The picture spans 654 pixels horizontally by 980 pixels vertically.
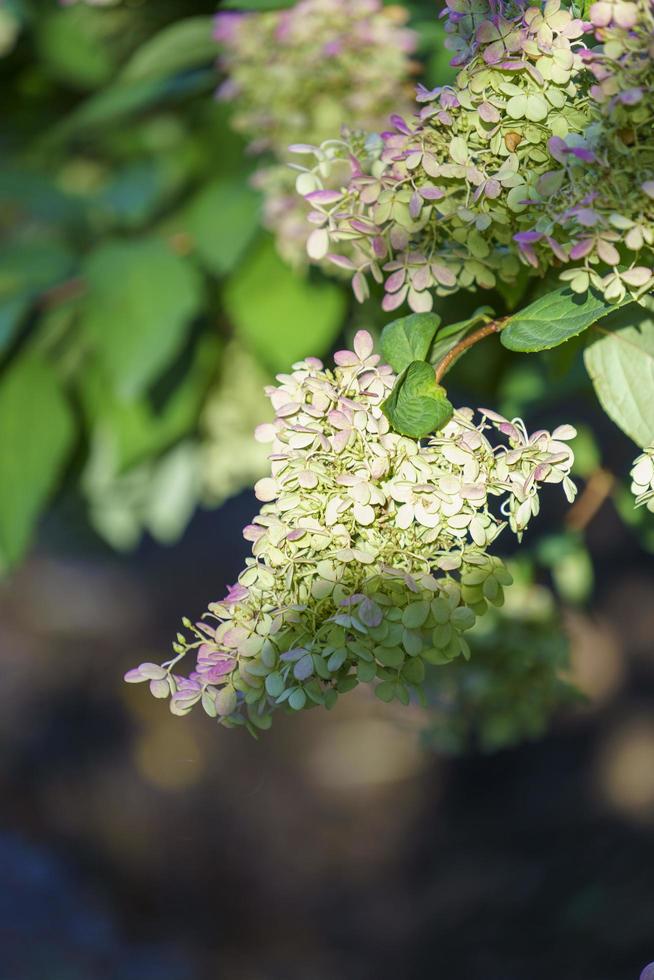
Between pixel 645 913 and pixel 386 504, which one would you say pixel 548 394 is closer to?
pixel 386 504

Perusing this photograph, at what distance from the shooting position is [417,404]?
58cm

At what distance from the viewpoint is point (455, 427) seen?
0.60 m

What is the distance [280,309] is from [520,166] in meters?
0.68

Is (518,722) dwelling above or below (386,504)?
below

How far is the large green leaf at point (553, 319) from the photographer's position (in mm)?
604

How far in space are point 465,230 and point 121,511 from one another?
1.13m

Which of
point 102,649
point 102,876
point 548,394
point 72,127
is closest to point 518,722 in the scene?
point 548,394

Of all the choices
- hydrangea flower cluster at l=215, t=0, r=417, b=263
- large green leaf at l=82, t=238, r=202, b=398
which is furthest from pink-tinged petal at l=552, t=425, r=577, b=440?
large green leaf at l=82, t=238, r=202, b=398

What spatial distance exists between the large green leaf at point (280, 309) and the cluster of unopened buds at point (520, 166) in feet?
1.82

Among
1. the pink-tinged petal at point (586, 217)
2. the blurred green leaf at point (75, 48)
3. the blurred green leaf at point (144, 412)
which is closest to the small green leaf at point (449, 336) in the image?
the pink-tinged petal at point (586, 217)

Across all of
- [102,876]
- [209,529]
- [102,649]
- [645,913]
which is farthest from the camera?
[209,529]

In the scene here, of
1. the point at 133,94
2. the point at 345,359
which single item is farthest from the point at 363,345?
the point at 133,94

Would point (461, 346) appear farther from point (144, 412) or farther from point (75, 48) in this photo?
point (75, 48)

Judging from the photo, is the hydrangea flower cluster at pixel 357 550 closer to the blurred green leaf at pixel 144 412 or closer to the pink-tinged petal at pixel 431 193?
the pink-tinged petal at pixel 431 193
